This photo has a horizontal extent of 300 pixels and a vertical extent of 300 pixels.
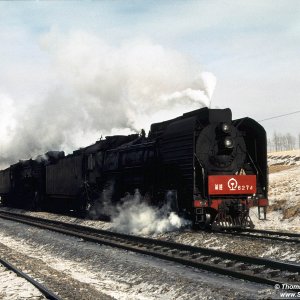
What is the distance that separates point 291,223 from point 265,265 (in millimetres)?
8328

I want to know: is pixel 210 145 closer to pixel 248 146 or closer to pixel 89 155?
pixel 248 146

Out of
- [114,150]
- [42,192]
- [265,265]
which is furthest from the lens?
[42,192]

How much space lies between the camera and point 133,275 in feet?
25.9

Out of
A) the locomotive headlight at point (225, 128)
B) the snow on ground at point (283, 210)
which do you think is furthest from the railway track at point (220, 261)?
the snow on ground at point (283, 210)

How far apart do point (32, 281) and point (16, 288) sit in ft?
0.99

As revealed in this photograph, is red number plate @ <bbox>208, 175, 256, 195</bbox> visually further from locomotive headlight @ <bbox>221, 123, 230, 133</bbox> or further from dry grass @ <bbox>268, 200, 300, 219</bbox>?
dry grass @ <bbox>268, 200, 300, 219</bbox>

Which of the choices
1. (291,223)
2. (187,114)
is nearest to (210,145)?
(187,114)

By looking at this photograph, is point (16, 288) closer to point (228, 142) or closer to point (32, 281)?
point (32, 281)

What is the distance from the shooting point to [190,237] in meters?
11.6

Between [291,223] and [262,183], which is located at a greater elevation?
[262,183]

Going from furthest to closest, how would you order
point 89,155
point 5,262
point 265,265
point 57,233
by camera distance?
point 89,155 → point 57,233 → point 5,262 → point 265,265

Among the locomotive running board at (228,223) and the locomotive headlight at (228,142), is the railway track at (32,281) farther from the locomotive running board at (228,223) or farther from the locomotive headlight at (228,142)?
the locomotive headlight at (228,142)

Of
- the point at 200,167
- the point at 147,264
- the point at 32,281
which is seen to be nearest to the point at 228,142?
the point at 200,167

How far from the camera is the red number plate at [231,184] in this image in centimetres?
1208
